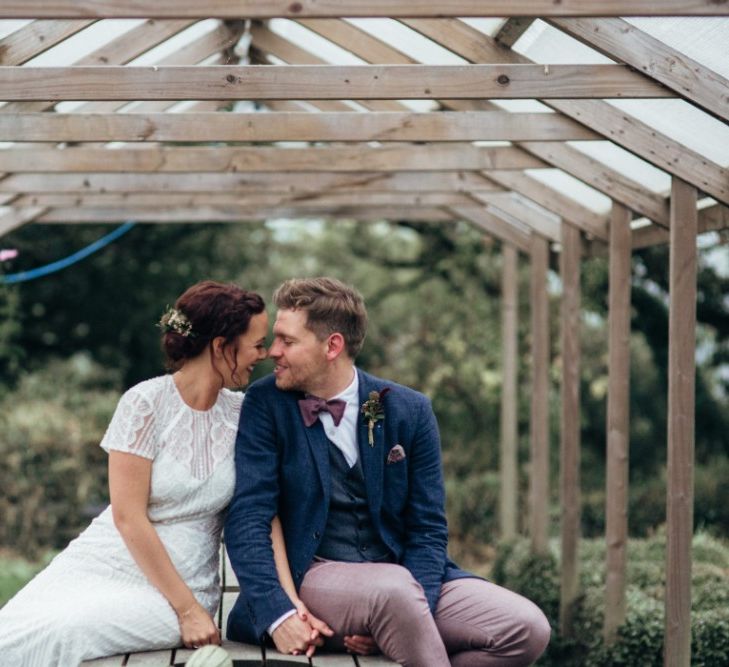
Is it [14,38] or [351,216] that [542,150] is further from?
[351,216]

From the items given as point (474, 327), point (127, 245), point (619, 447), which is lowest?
point (619, 447)

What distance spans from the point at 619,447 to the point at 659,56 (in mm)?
2787

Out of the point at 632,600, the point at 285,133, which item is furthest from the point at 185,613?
the point at 632,600

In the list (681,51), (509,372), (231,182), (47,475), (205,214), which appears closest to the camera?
(681,51)

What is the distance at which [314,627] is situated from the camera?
4.22m

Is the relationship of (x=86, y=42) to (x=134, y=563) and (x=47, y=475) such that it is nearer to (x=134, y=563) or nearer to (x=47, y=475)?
(x=134, y=563)

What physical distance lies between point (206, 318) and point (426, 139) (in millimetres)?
1975

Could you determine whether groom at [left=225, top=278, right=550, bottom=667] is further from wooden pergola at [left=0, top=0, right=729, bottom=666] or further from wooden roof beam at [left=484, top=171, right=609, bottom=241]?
wooden roof beam at [left=484, top=171, right=609, bottom=241]

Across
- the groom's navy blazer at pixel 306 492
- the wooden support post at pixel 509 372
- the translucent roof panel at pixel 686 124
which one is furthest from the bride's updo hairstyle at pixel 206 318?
the wooden support post at pixel 509 372

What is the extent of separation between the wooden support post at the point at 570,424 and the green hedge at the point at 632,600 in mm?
118

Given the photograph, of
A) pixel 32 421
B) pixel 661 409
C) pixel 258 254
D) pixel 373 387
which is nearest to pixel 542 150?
pixel 373 387

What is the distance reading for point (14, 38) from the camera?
6.13 m

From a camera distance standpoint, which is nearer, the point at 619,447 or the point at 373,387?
the point at 373,387

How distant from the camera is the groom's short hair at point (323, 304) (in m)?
4.45
